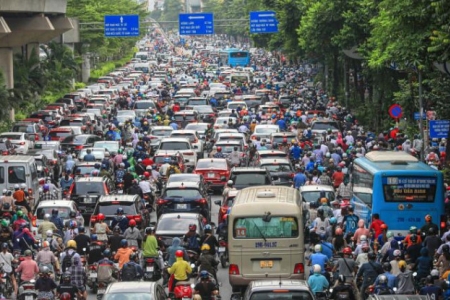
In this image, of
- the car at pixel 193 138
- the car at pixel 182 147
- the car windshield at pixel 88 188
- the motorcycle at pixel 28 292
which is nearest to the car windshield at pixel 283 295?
the motorcycle at pixel 28 292

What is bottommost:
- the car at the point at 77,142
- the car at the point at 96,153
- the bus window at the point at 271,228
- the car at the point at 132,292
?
the car at the point at 77,142

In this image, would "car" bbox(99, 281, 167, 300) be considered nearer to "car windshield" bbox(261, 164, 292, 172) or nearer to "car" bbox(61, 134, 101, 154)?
"car windshield" bbox(261, 164, 292, 172)

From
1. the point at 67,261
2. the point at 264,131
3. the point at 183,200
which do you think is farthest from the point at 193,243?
the point at 264,131

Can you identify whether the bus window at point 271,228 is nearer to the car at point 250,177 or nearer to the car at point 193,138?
the car at point 250,177

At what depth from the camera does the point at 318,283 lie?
21328 millimetres

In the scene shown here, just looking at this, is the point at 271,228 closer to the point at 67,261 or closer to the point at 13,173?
the point at 67,261

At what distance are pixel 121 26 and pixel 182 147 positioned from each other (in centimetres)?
3552

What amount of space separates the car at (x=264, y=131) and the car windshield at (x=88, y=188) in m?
15.6

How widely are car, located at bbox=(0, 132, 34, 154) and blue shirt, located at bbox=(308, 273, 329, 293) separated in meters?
24.3

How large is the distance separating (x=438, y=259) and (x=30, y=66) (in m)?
55.7

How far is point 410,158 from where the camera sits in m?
30.4

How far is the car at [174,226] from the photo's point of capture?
Answer: 2712 centimetres

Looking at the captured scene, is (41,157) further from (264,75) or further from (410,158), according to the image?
(264,75)

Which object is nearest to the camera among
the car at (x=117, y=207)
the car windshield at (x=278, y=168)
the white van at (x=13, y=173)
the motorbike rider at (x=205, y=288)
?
the motorbike rider at (x=205, y=288)
